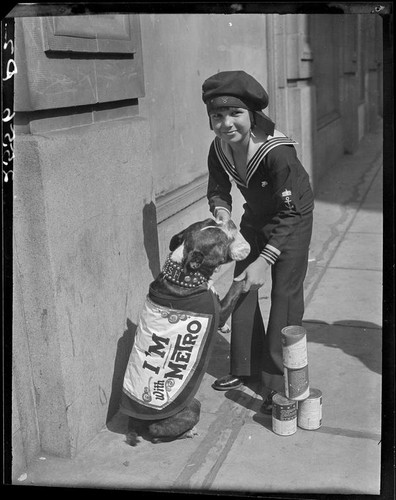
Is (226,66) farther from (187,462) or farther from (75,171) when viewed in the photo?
(187,462)

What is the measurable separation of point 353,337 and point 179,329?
76.5 inches

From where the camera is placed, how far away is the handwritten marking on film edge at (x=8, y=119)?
281 centimetres

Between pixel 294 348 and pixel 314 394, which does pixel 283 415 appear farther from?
pixel 294 348

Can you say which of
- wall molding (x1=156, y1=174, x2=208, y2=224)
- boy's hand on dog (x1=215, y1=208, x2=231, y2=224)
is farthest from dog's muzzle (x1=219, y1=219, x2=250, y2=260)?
wall molding (x1=156, y1=174, x2=208, y2=224)

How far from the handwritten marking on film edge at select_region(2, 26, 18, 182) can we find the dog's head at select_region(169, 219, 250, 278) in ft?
3.04

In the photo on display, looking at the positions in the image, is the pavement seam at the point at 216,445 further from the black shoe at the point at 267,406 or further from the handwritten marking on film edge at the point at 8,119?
the handwritten marking on film edge at the point at 8,119

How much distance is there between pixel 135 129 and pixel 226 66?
63.9 inches

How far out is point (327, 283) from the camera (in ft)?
19.4

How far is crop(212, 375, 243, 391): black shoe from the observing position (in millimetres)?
4176

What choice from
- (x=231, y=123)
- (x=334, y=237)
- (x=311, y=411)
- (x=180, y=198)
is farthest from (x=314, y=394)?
(x=334, y=237)

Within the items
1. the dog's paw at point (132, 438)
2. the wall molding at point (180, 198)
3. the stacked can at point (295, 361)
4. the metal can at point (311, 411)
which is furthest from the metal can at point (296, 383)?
the wall molding at point (180, 198)

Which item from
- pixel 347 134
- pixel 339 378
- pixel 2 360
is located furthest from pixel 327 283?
pixel 347 134

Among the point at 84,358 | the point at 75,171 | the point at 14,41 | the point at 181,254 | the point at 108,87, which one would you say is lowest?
the point at 84,358

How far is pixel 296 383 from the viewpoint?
11.4 feet
